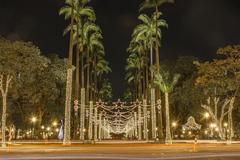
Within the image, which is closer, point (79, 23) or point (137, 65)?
point (79, 23)

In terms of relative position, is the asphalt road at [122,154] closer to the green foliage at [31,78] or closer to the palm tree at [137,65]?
the green foliage at [31,78]

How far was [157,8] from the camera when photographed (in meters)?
57.4

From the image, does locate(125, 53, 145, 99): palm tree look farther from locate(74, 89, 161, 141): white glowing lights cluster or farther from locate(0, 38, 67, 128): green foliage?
locate(0, 38, 67, 128): green foliage

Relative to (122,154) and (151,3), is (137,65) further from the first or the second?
(122,154)

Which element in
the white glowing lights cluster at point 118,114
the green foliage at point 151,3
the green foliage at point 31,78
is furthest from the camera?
the green foliage at point 151,3

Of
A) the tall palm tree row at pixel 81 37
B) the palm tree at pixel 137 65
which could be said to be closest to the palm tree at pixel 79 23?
the tall palm tree row at pixel 81 37

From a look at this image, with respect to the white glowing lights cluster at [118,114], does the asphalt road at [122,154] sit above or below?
below

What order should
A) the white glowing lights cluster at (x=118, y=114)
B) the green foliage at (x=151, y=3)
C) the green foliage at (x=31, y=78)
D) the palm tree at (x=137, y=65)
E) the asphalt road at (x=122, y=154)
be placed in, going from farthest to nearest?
the palm tree at (x=137, y=65) → the green foliage at (x=151, y=3) → the white glowing lights cluster at (x=118, y=114) → the green foliage at (x=31, y=78) → the asphalt road at (x=122, y=154)

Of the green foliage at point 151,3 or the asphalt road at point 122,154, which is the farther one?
the green foliage at point 151,3

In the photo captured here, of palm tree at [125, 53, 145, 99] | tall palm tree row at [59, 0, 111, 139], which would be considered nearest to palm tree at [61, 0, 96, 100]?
tall palm tree row at [59, 0, 111, 139]

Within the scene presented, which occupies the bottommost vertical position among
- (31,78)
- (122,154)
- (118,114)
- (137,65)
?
(122,154)

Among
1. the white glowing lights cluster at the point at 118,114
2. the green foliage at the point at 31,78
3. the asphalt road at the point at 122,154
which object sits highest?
the green foliage at the point at 31,78

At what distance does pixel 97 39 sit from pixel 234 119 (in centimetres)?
2991

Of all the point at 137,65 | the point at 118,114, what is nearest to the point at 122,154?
the point at 118,114
